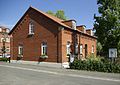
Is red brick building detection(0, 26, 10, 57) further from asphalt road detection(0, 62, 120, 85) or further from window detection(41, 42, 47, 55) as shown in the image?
asphalt road detection(0, 62, 120, 85)

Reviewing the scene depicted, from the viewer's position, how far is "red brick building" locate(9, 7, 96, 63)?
96.3 feet

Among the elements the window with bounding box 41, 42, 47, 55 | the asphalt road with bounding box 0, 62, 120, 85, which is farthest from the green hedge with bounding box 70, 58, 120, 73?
the window with bounding box 41, 42, 47, 55

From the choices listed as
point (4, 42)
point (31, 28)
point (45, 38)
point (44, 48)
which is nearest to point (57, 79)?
point (45, 38)

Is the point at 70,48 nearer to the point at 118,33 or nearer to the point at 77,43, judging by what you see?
the point at 77,43

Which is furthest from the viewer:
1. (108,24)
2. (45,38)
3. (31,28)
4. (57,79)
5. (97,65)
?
(31,28)

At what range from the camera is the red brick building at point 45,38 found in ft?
96.3

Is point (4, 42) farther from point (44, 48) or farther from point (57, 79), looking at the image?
point (57, 79)

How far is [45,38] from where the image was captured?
3059 centimetres

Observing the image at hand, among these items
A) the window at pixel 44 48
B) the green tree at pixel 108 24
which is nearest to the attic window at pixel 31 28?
the window at pixel 44 48

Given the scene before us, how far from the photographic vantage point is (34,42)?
32.1 m

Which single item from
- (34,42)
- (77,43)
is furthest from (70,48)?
(34,42)

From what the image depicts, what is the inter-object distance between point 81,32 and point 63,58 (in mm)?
7619

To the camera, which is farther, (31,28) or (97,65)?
(31,28)

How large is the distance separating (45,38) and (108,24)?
9098 millimetres
